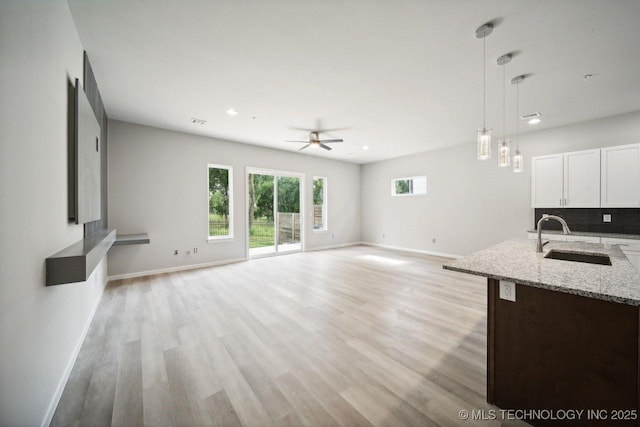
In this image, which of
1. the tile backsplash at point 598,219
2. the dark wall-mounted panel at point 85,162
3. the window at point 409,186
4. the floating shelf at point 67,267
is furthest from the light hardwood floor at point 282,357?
the window at point 409,186

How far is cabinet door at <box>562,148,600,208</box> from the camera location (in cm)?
416

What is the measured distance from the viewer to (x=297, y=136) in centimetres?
549

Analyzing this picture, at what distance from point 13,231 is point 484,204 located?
23.6 ft

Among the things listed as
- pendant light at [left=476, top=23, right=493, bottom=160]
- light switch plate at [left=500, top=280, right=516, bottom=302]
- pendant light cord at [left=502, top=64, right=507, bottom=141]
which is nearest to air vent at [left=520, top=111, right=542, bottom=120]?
pendant light cord at [left=502, top=64, right=507, bottom=141]

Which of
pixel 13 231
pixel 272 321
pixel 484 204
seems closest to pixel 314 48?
pixel 13 231

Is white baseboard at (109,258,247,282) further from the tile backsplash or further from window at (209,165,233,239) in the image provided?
the tile backsplash

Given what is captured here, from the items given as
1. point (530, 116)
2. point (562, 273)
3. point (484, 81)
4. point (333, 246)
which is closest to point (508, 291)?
point (562, 273)

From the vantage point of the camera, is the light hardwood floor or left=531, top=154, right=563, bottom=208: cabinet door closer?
the light hardwood floor

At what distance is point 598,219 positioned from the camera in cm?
445

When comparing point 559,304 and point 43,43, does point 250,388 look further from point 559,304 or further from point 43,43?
point 43,43

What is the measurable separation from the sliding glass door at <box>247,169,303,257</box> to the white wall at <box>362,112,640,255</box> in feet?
9.36

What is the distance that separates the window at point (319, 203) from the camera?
7695 millimetres

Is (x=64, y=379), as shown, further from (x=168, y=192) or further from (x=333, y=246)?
(x=333, y=246)

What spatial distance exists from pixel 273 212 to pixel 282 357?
15.6 ft
